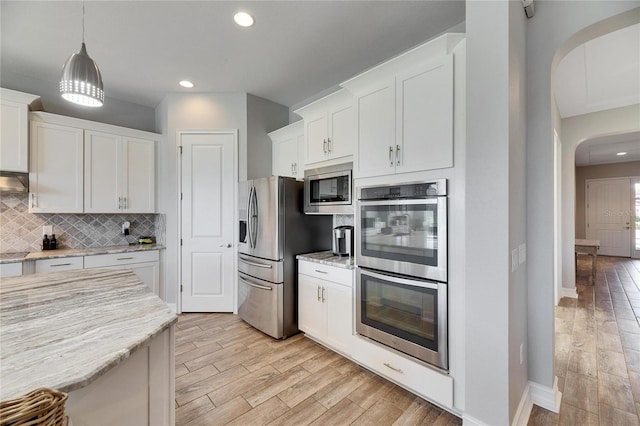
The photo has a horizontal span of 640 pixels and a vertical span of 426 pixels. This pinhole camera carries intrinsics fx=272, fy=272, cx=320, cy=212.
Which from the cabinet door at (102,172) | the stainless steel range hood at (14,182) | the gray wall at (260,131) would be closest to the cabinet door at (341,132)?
the gray wall at (260,131)

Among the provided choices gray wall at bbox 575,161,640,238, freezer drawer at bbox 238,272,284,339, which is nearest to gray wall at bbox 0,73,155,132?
freezer drawer at bbox 238,272,284,339

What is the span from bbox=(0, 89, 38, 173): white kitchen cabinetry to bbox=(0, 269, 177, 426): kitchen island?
222cm

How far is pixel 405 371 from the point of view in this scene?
77.7 inches

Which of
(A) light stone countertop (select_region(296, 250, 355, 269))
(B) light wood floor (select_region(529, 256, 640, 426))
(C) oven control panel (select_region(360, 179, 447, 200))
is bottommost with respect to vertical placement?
(B) light wood floor (select_region(529, 256, 640, 426))

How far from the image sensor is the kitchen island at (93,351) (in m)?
0.80

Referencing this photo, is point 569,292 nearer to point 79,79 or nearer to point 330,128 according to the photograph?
point 330,128

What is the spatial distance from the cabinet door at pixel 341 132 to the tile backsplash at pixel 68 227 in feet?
8.81

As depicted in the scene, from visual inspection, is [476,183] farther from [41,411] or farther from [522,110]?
[41,411]

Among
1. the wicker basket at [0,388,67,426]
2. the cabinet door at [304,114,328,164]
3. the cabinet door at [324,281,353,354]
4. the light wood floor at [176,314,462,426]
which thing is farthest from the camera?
the cabinet door at [304,114,328,164]

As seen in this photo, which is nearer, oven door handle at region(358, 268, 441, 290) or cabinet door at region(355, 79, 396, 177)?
oven door handle at region(358, 268, 441, 290)

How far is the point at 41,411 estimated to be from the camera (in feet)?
1.78

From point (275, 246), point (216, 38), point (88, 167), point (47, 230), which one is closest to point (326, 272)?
point (275, 246)

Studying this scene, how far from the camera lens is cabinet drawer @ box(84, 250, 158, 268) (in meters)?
3.18

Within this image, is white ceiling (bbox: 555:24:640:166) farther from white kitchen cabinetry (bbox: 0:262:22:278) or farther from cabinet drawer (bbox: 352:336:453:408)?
white kitchen cabinetry (bbox: 0:262:22:278)
